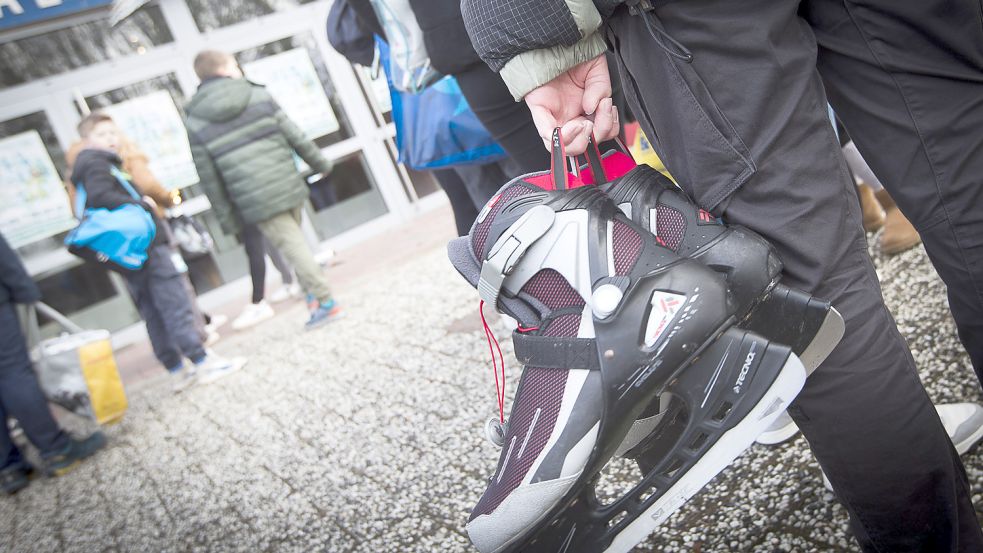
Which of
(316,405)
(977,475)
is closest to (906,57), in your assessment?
(977,475)

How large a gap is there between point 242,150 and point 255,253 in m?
1.23

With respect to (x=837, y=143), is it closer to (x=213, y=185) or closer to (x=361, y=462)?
(x=361, y=462)

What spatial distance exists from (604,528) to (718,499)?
2.21ft

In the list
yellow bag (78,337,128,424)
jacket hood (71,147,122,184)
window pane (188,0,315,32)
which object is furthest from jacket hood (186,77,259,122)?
window pane (188,0,315,32)

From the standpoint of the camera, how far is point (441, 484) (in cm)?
231

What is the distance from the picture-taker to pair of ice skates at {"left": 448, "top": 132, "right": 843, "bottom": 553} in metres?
1.05

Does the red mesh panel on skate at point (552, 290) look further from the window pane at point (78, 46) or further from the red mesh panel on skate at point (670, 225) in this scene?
the window pane at point (78, 46)

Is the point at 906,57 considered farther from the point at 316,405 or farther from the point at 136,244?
the point at 136,244

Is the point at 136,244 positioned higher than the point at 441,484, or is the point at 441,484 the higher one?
the point at 136,244

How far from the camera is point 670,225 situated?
1.14 m

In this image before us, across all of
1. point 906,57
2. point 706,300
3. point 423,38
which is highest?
point 423,38

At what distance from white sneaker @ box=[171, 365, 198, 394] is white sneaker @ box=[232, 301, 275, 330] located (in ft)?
4.79

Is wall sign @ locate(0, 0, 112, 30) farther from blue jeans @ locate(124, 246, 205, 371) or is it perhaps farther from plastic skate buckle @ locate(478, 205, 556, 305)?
plastic skate buckle @ locate(478, 205, 556, 305)

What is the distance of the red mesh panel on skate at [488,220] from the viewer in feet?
3.86
